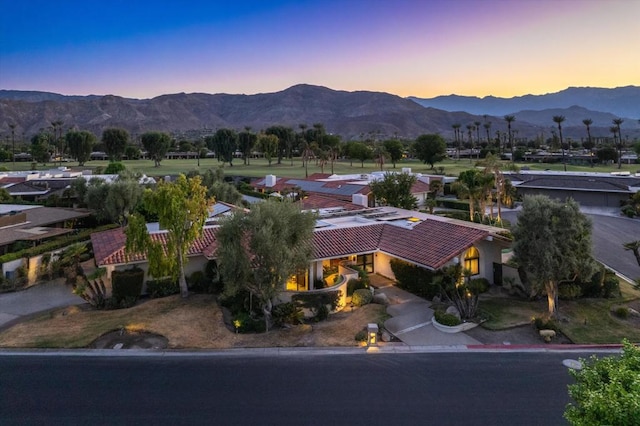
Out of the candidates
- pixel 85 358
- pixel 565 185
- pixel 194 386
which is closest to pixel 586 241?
pixel 194 386

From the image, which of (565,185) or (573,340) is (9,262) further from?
(565,185)

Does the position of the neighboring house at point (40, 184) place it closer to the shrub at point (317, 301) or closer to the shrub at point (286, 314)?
the shrub at point (317, 301)

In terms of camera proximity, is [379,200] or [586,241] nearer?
[586,241]

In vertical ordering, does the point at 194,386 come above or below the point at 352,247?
below

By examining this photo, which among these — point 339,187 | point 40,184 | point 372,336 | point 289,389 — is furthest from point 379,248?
point 40,184

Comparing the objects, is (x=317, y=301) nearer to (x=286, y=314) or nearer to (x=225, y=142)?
(x=286, y=314)

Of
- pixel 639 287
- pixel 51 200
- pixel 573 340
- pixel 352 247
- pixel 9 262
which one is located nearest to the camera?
pixel 573 340
